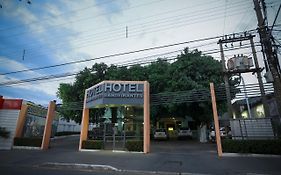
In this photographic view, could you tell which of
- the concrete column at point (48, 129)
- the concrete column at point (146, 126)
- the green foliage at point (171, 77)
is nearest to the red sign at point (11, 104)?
the concrete column at point (48, 129)

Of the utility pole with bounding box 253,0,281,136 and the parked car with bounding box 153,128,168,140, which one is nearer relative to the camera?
the utility pole with bounding box 253,0,281,136

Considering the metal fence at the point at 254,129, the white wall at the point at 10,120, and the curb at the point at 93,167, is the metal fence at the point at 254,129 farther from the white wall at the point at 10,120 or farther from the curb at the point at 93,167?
the white wall at the point at 10,120

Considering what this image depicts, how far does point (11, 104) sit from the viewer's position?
1997 cm

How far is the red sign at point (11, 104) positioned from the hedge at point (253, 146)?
63.1 ft

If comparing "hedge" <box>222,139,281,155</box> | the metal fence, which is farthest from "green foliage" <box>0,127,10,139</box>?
the metal fence

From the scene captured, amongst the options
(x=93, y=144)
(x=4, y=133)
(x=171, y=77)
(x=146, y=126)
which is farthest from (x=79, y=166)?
(x=171, y=77)

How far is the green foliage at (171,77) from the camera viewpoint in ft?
76.3

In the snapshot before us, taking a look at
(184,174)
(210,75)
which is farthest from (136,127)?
(210,75)

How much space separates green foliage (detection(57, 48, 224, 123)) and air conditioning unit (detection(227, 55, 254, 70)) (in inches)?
162

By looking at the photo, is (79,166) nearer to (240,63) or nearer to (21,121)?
(21,121)

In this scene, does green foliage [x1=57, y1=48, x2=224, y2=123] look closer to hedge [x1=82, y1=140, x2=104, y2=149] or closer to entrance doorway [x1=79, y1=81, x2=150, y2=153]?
entrance doorway [x1=79, y1=81, x2=150, y2=153]

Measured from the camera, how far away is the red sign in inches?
784

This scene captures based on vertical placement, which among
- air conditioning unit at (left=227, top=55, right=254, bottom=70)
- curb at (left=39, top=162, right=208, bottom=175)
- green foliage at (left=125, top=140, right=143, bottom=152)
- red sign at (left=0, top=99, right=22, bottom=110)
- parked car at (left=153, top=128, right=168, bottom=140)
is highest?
air conditioning unit at (left=227, top=55, right=254, bottom=70)

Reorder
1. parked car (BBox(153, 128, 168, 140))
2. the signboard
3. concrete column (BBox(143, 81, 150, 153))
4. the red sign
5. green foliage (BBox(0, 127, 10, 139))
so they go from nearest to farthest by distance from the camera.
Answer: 1. concrete column (BBox(143, 81, 150, 153))
2. the signboard
3. green foliage (BBox(0, 127, 10, 139))
4. the red sign
5. parked car (BBox(153, 128, 168, 140))
